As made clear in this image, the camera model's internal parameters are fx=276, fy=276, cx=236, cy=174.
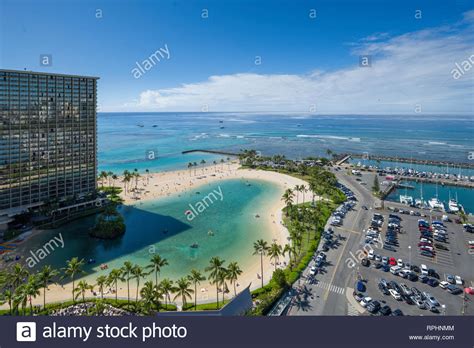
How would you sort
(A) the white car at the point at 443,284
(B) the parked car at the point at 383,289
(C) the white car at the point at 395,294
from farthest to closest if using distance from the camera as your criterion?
(A) the white car at the point at 443,284 < (B) the parked car at the point at 383,289 < (C) the white car at the point at 395,294

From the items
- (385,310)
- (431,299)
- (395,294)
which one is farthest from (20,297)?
(431,299)

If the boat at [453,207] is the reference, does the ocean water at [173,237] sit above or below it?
below

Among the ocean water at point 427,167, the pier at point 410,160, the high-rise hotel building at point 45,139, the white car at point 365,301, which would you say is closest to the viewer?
the white car at point 365,301

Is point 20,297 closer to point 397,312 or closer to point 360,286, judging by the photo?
point 360,286

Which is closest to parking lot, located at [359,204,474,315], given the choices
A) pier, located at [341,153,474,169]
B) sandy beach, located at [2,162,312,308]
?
sandy beach, located at [2,162,312,308]

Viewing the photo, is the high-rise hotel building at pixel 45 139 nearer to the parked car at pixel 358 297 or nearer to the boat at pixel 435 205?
the parked car at pixel 358 297

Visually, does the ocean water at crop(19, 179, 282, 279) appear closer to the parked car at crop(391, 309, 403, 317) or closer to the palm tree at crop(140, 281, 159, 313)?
the palm tree at crop(140, 281, 159, 313)

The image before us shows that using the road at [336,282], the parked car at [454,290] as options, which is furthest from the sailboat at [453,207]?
the parked car at [454,290]

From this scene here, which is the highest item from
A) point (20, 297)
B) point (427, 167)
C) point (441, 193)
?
point (427, 167)
